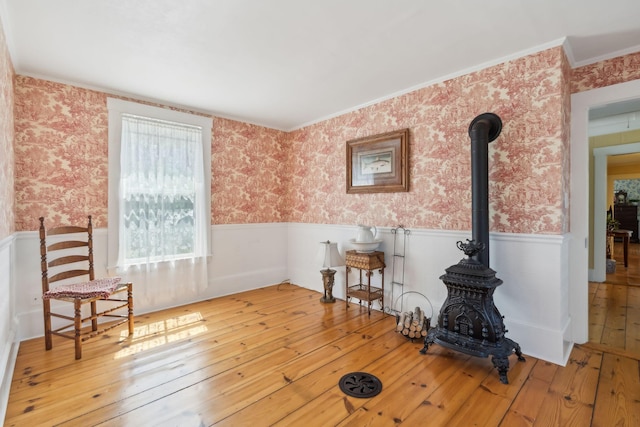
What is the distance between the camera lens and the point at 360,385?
197cm

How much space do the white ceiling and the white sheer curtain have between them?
576mm

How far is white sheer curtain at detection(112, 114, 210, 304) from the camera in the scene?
324cm

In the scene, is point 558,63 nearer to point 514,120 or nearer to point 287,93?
point 514,120

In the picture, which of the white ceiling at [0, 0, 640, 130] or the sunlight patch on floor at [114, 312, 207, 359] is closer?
the white ceiling at [0, 0, 640, 130]

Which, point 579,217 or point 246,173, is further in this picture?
point 246,173

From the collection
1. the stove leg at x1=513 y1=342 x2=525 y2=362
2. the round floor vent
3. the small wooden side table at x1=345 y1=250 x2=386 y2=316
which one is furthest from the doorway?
the round floor vent

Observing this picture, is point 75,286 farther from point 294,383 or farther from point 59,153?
point 294,383

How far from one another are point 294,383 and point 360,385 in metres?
0.44

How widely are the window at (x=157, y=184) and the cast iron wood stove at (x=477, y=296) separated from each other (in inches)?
115

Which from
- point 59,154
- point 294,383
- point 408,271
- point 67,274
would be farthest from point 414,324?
point 59,154

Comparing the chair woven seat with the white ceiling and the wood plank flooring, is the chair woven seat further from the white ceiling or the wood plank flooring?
the wood plank flooring

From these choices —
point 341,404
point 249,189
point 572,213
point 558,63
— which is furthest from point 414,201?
point 249,189

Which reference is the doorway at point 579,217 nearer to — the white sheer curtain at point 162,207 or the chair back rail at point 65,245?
the white sheer curtain at point 162,207

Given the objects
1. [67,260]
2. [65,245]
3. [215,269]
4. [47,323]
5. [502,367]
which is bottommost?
[502,367]
